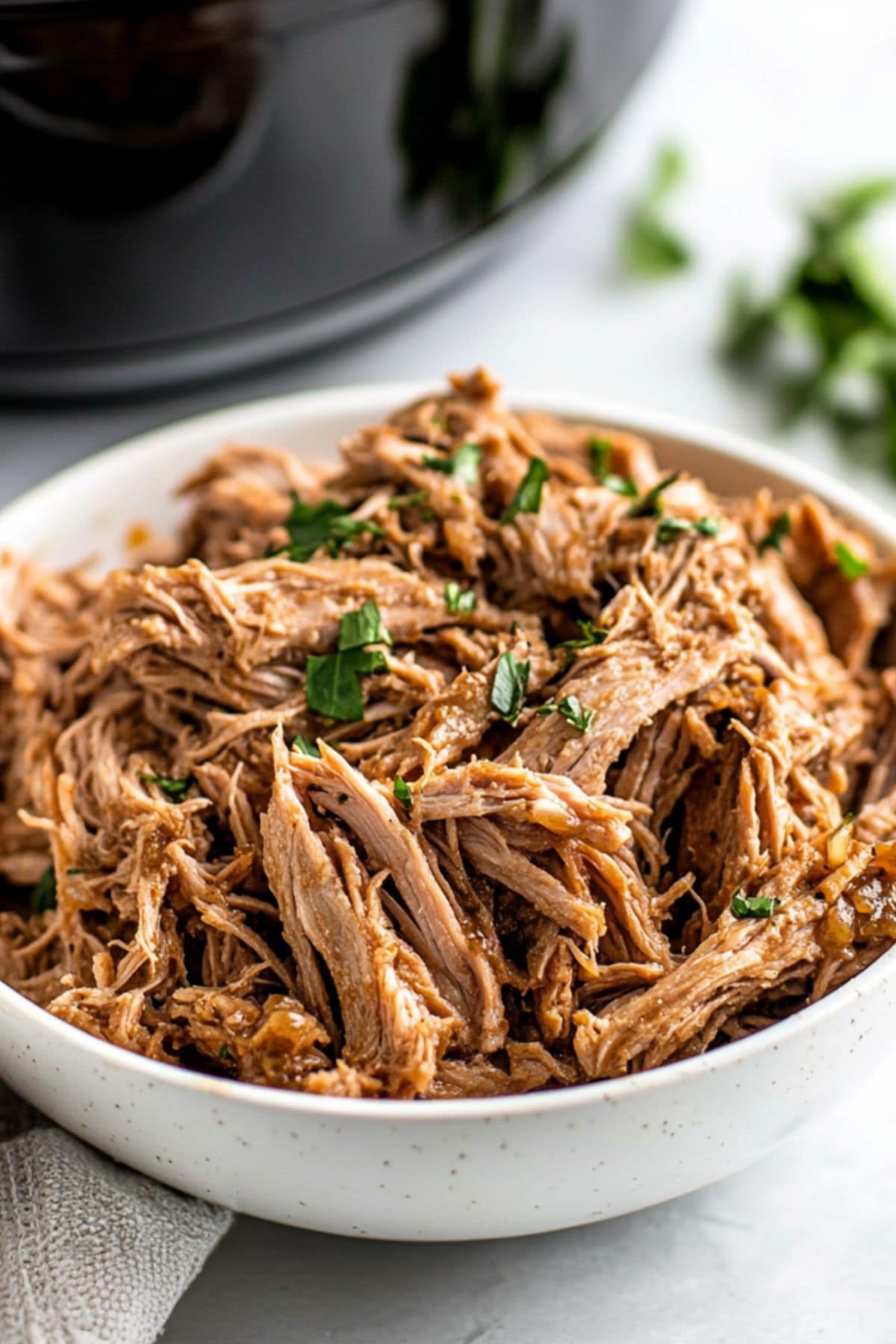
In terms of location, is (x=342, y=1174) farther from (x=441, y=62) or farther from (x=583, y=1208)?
(x=441, y=62)

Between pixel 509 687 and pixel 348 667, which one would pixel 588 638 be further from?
pixel 348 667

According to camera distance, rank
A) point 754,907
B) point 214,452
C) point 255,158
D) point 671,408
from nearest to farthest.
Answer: point 754,907 → point 214,452 → point 255,158 → point 671,408

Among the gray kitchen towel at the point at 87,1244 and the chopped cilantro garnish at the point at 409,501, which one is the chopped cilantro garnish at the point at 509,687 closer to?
the chopped cilantro garnish at the point at 409,501

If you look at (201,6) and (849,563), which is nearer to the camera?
(849,563)

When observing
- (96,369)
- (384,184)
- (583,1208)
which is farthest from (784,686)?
(96,369)

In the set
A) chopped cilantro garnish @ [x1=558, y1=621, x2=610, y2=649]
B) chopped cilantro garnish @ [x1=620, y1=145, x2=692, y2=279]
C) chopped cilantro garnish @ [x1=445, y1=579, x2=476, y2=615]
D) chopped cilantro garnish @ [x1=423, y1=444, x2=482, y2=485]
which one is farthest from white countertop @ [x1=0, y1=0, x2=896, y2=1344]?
chopped cilantro garnish @ [x1=423, y1=444, x2=482, y2=485]

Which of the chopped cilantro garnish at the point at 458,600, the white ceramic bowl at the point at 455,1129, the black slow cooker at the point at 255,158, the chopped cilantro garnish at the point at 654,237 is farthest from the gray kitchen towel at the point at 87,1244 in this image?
the chopped cilantro garnish at the point at 654,237

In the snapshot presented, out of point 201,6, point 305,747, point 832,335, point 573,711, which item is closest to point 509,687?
point 573,711

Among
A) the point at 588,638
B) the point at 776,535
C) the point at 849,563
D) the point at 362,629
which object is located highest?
the point at 362,629

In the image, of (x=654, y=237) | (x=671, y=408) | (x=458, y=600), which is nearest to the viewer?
(x=458, y=600)
